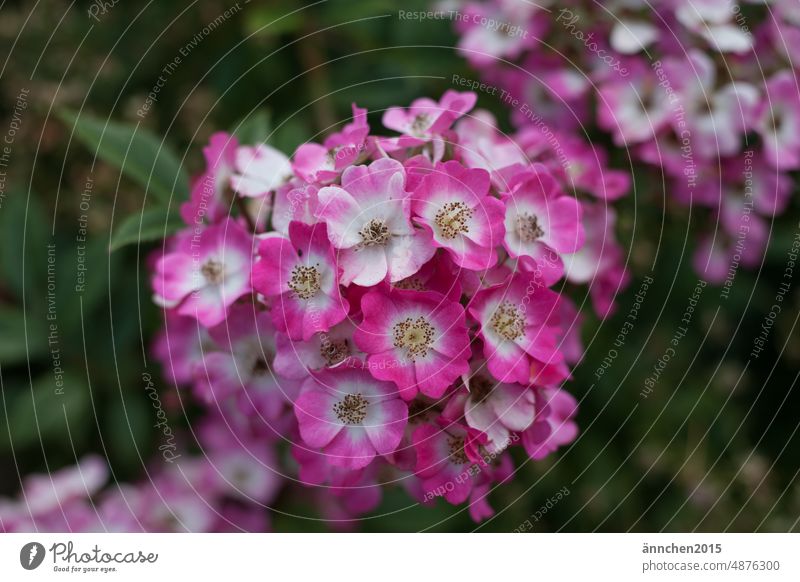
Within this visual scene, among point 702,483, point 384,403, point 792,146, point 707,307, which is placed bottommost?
point 702,483

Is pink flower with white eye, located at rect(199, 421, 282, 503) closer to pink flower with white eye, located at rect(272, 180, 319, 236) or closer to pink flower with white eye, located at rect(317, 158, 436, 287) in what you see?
pink flower with white eye, located at rect(272, 180, 319, 236)

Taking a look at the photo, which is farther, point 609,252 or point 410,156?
point 609,252

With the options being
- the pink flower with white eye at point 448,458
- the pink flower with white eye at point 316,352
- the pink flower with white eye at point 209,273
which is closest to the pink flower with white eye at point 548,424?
the pink flower with white eye at point 448,458

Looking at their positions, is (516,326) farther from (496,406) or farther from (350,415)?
(350,415)

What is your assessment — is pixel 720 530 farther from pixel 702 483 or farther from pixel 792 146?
pixel 792 146

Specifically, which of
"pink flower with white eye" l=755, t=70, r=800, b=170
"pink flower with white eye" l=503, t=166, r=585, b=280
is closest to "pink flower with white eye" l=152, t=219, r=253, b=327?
"pink flower with white eye" l=503, t=166, r=585, b=280

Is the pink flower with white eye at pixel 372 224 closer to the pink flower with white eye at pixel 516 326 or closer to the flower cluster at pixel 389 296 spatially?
the flower cluster at pixel 389 296

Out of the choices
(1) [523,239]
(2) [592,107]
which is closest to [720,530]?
(2) [592,107]
